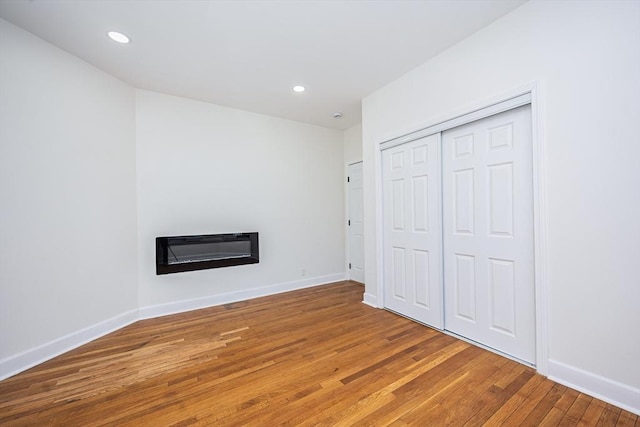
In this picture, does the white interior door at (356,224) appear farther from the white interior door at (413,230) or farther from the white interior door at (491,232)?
the white interior door at (491,232)

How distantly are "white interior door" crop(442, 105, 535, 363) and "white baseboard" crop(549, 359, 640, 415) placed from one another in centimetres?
19

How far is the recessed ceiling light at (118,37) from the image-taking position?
7.28 feet

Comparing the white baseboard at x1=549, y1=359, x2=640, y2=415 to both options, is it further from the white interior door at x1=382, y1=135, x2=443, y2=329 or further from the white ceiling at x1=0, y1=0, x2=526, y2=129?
the white ceiling at x1=0, y1=0, x2=526, y2=129

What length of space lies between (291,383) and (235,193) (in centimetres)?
267

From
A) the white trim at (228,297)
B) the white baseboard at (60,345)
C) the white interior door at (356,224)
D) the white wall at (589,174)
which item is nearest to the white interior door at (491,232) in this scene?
the white wall at (589,174)

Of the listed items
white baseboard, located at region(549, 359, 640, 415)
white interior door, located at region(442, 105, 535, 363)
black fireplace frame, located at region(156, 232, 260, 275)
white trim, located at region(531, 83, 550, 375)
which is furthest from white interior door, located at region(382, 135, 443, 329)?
black fireplace frame, located at region(156, 232, 260, 275)

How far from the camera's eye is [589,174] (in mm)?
1696

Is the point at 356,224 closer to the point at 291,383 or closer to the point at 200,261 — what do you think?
the point at 200,261

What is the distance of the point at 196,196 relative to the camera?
3.53m

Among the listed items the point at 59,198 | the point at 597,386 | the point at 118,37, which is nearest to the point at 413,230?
the point at 597,386

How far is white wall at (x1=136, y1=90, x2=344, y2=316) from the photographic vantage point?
3.27m

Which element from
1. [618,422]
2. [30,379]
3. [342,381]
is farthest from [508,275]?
[30,379]

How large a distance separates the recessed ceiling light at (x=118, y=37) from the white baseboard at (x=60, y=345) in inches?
107

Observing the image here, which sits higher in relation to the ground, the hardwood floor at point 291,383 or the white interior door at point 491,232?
the white interior door at point 491,232
